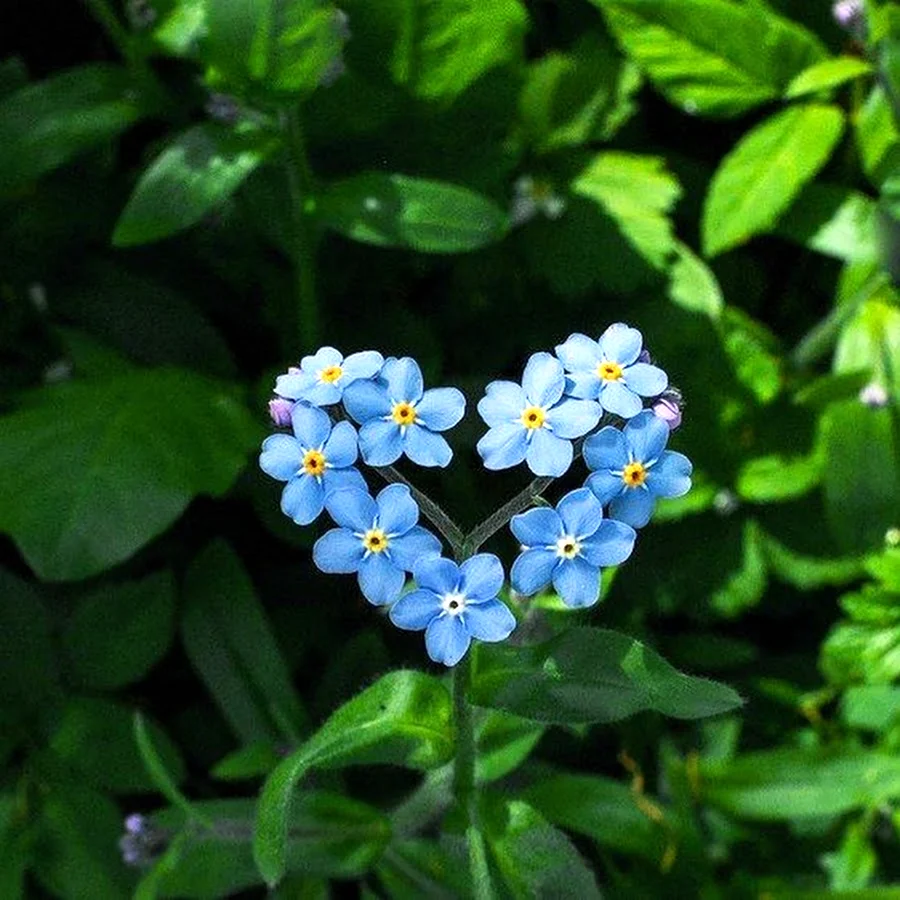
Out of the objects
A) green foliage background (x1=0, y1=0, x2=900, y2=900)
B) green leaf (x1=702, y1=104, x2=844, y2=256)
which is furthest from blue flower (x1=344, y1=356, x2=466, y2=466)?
green leaf (x1=702, y1=104, x2=844, y2=256)

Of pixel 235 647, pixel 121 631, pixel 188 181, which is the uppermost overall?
pixel 188 181

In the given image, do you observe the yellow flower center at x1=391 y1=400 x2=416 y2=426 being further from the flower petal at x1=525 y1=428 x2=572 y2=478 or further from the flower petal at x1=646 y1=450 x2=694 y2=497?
the flower petal at x1=646 y1=450 x2=694 y2=497

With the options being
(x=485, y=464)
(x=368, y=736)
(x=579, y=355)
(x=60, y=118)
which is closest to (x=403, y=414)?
(x=485, y=464)

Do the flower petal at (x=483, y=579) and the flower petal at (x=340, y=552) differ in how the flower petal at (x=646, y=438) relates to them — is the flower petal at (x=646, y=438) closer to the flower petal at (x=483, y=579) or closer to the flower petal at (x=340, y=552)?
the flower petal at (x=483, y=579)

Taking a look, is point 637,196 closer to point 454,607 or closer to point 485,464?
point 485,464

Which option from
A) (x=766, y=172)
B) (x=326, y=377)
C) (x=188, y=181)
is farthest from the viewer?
(x=766, y=172)

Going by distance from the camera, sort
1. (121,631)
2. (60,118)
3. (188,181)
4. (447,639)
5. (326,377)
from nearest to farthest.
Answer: (447,639)
(326,377)
(188,181)
(60,118)
(121,631)

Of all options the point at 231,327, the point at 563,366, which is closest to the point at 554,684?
the point at 563,366
